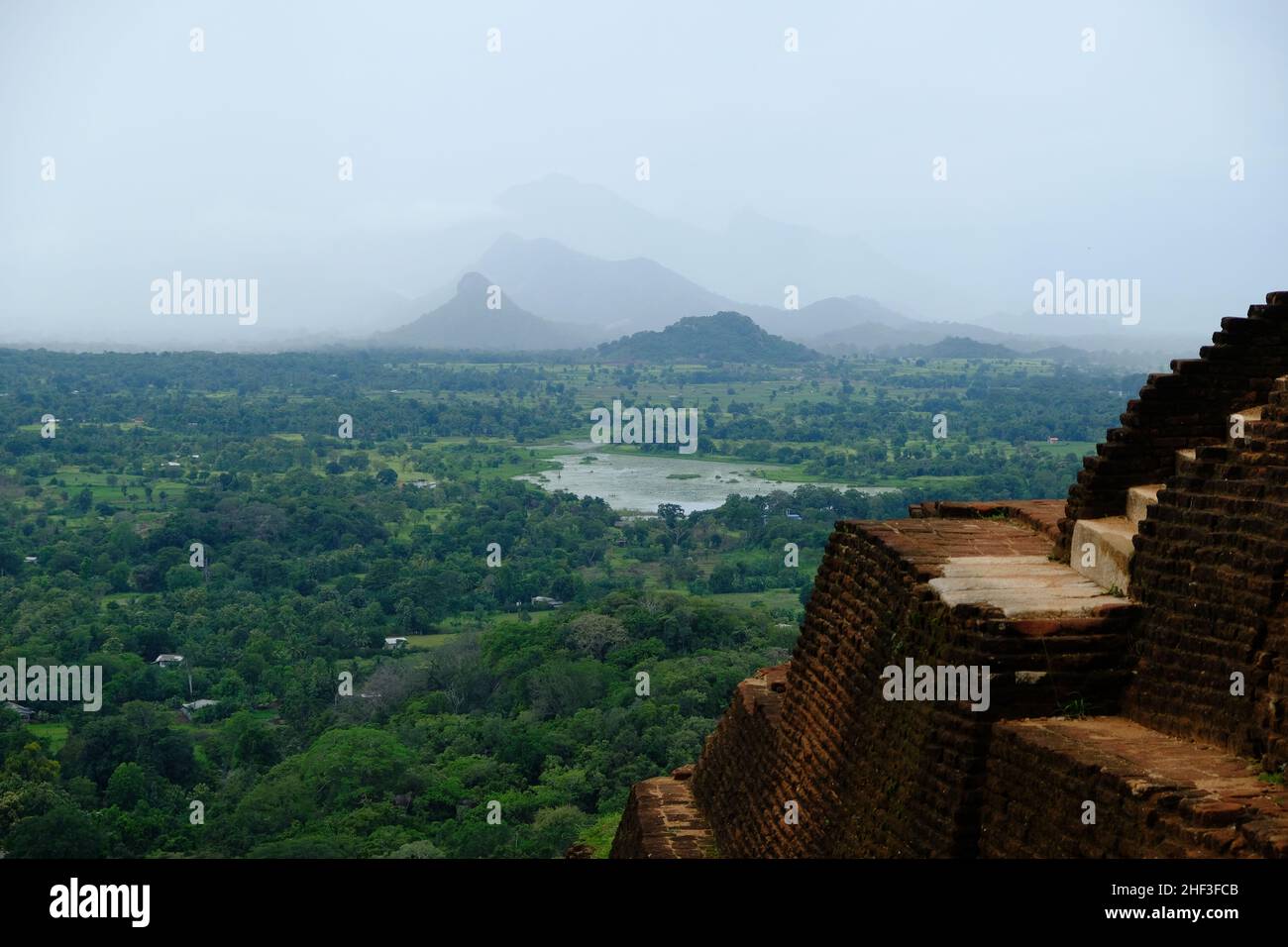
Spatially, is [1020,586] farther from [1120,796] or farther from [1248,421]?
[1120,796]

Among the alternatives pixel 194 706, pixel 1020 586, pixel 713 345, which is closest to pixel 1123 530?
pixel 1020 586

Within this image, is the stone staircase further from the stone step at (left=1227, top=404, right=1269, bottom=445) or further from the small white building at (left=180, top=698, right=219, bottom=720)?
the small white building at (left=180, top=698, right=219, bottom=720)

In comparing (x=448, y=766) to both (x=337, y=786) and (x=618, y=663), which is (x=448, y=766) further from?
(x=618, y=663)

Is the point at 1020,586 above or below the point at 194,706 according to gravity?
above

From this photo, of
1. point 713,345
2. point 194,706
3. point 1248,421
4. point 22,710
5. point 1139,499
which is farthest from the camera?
point 713,345

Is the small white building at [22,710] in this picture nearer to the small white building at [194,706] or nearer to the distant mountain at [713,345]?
the small white building at [194,706]
